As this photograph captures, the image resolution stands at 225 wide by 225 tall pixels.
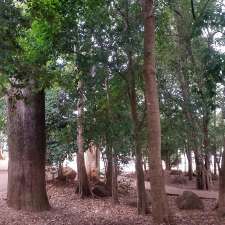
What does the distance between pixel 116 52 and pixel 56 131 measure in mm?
5398

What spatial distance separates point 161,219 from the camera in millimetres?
8531

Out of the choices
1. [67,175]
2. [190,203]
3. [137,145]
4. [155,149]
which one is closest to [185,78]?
[190,203]

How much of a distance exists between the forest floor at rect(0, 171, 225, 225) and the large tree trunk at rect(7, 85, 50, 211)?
375mm

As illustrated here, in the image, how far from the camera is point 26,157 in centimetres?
1161

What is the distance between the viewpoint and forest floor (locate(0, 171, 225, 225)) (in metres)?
10.5

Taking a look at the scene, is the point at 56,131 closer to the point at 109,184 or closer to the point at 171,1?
the point at 109,184

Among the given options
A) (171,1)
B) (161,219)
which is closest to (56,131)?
(171,1)

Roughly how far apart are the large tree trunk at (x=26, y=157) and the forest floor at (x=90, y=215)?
375 millimetres

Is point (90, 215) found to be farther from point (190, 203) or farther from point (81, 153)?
point (190, 203)

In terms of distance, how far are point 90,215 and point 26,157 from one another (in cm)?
238

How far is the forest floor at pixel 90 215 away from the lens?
10500mm

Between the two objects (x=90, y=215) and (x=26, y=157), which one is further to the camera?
(x=90, y=215)

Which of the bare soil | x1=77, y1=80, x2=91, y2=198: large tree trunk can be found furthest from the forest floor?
x1=77, y1=80, x2=91, y2=198: large tree trunk

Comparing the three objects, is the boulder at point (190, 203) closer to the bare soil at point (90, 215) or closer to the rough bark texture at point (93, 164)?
the bare soil at point (90, 215)
